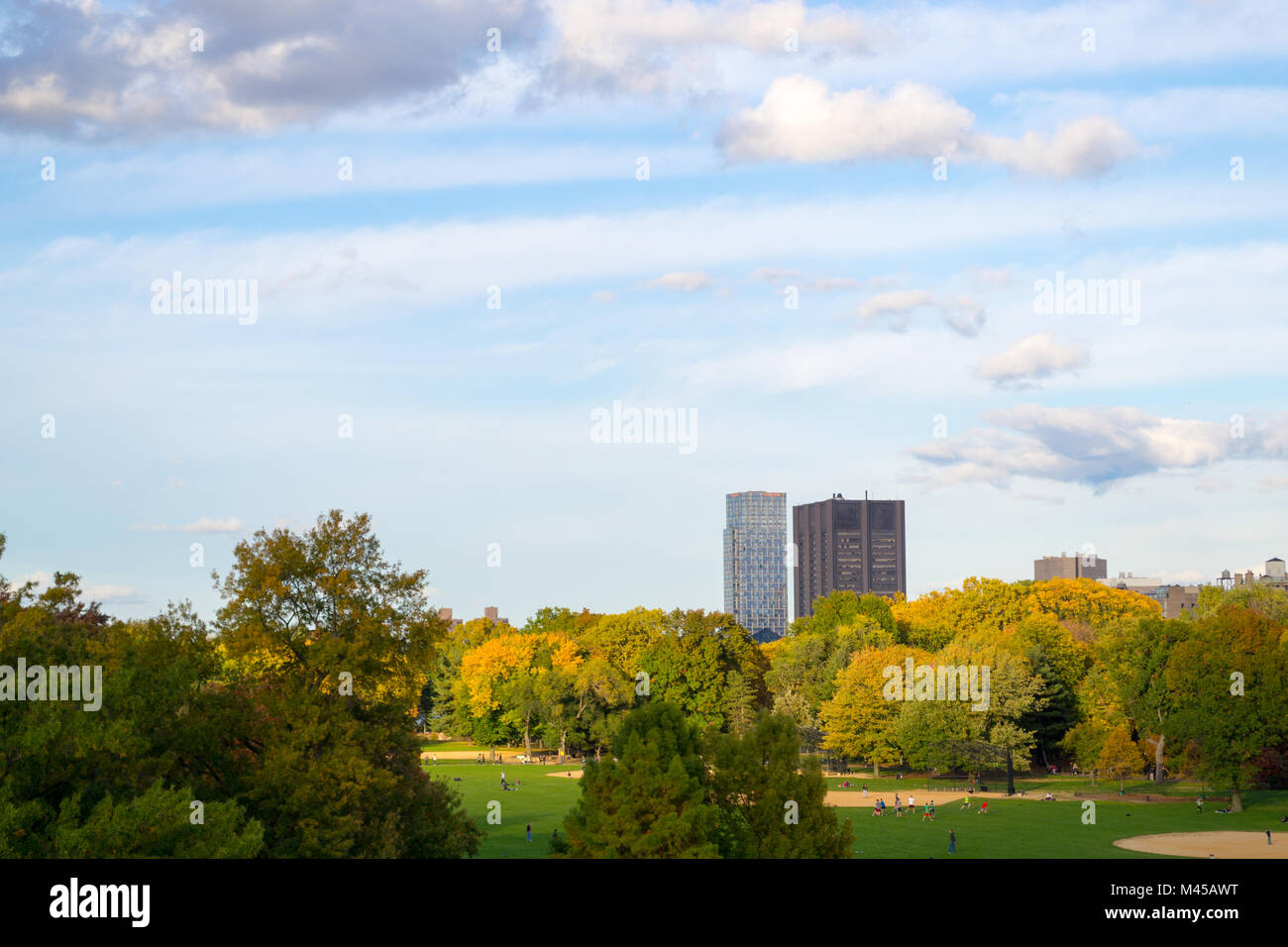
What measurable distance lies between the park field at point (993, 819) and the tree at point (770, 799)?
1682 cm

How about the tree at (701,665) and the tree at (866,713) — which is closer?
the tree at (866,713)

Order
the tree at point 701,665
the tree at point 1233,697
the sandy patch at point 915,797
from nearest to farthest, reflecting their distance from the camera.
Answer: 1. the tree at point 1233,697
2. the sandy patch at point 915,797
3. the tree at point 701,665

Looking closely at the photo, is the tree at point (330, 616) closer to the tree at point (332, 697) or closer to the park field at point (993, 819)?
the tree at point (332, 697)

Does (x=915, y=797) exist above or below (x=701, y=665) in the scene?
below

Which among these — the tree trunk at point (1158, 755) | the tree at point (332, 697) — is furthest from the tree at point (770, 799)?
the tree trunk at point (1158, 755)

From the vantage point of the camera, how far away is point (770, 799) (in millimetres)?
31328

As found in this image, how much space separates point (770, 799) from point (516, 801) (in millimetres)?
42825

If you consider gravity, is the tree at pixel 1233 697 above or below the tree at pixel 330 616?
below

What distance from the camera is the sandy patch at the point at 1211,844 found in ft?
163

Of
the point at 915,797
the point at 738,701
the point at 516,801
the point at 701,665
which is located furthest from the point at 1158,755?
the point at 516,801

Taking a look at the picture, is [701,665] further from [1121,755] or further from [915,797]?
[1121,755]
